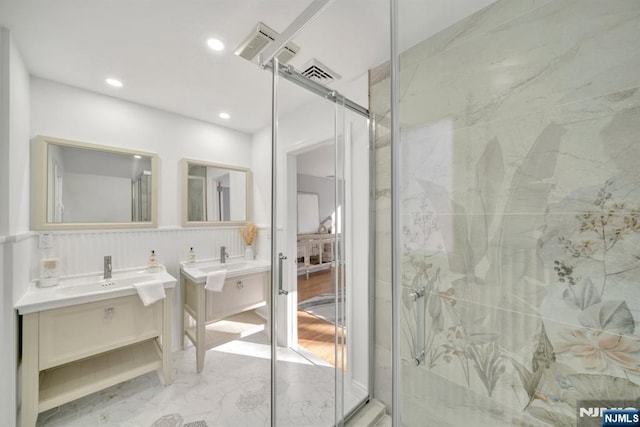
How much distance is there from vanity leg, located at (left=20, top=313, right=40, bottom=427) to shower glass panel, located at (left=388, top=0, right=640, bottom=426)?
2.00 m

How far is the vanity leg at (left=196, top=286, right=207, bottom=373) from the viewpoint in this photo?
1959 millimetres

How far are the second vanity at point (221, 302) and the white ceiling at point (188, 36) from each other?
1.59 metres

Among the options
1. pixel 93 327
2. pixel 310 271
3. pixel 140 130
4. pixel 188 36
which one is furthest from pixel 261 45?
pixel 93 327

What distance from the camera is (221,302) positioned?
2176 millimetres

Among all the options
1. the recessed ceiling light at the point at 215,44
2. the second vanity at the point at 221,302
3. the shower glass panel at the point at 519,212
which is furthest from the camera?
the second vanity at the point at 221,302

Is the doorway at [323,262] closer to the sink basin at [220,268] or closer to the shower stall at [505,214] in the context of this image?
the shower stall at [505,214]

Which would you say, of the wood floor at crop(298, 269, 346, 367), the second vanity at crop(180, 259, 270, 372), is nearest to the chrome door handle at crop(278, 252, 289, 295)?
the wood floor at crop(298, 269, 346, 367)

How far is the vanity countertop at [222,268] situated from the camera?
209 centimetres

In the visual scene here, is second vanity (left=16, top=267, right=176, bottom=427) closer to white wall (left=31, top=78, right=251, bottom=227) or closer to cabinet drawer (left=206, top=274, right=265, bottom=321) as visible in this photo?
cabinet drawer (left=206, top=274, right=265, bottom=321)

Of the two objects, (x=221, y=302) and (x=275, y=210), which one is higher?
(x=275, y=210)

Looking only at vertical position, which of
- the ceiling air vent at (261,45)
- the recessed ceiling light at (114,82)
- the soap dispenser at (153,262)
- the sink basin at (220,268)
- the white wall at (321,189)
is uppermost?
the recessed ceiling light at (114,82)

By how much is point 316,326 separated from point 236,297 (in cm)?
109

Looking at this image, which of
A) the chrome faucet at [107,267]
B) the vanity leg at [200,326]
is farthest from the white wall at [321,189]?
the chrome faucet at [107,267]

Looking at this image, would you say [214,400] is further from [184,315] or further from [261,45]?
[261,45]
